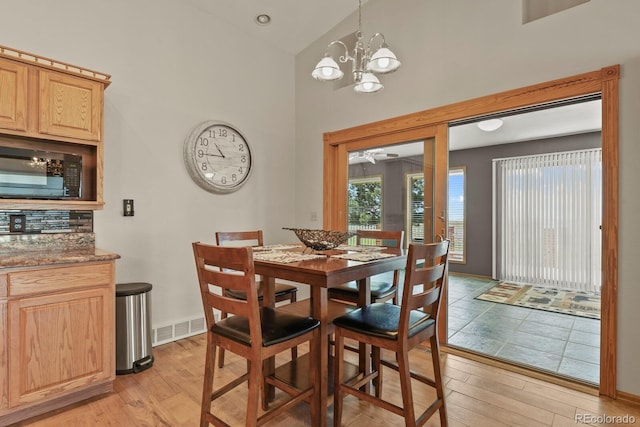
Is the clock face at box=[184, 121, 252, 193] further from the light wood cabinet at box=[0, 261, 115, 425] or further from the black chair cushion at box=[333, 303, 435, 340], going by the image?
the black chair cushion at box=[333, 303, 435, 340]

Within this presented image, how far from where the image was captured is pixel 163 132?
298cm

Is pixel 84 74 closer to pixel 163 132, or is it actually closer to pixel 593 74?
pixel 163 132

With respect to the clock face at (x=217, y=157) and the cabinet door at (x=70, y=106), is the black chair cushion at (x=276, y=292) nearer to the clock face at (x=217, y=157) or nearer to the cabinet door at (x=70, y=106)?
the clock face at (x=217, y=157)

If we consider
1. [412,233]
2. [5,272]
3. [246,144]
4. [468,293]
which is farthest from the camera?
[468,293]

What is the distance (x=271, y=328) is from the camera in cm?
157

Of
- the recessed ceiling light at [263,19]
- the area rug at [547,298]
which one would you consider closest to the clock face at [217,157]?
the recessed ceiling light at [263,19]

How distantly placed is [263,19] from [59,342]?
131 inches

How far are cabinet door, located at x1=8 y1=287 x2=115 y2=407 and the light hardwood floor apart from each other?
0.18 metres

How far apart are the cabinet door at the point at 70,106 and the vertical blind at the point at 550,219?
233 inches

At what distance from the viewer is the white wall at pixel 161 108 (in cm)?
255

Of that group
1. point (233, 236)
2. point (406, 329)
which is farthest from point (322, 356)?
point (233, 236)

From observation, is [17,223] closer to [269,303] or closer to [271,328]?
[269,303]

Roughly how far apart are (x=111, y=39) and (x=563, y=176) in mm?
6184

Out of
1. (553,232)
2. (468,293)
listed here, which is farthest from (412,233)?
(553,232)
